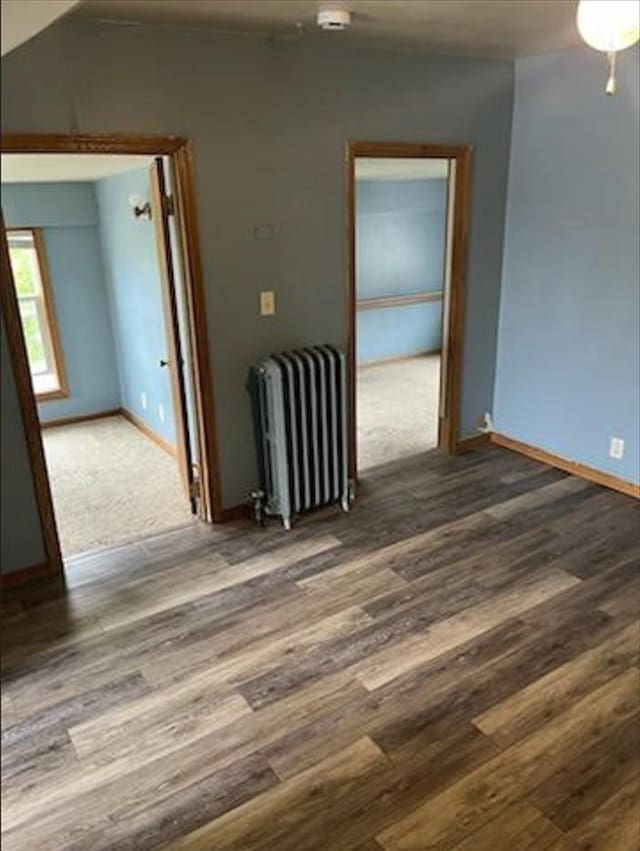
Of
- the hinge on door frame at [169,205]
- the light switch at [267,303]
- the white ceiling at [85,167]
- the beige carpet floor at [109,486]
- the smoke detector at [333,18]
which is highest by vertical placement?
the smoke detector at [333,18]

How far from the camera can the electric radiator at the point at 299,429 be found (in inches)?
129

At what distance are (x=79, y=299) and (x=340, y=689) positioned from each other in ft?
13.7

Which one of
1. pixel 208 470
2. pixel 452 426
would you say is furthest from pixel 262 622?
pixel 452 426

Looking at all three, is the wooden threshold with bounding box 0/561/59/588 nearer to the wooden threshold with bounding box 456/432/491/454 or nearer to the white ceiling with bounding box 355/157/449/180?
the wooden threshold with bounding box 456/432/491/454

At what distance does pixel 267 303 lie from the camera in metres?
3.33

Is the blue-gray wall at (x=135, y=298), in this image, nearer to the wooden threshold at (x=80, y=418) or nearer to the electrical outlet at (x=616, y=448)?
the wooden threshold at (x=80, y=418)

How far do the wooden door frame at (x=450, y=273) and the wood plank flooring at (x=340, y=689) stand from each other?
2.93 ft

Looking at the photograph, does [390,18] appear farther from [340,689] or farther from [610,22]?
[340,689]

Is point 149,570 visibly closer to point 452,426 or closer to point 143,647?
point 143,647

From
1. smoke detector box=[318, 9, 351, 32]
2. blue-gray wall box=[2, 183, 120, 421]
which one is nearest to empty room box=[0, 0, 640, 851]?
smoke detector box=[318, 9, 351, 32]

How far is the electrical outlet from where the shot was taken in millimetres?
3758

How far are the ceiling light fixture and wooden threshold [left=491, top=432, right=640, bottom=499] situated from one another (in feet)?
8.06

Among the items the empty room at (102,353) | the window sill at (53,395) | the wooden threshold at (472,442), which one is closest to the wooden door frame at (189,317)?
the empty room at (102,353)

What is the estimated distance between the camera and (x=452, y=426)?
4.37 metres
